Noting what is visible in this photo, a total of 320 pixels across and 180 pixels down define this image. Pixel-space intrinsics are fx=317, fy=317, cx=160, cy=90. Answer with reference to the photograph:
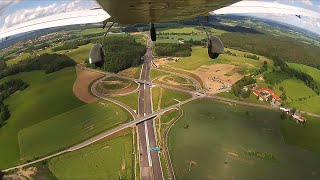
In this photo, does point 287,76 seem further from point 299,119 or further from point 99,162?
point 99,162

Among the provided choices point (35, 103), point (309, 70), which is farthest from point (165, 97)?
point (309, 70)

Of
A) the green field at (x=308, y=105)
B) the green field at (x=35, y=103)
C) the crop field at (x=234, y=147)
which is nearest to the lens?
the crop field at (x=234, y=147)

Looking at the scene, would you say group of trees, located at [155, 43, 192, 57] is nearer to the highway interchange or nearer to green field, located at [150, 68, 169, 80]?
green field, located at [150, 68, 169, 80]

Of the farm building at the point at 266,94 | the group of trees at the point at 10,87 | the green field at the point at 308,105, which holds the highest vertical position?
the group of trees at the point at 10,87

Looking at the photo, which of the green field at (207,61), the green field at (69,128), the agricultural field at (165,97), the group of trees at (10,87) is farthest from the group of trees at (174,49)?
the group of trees at (10,87)

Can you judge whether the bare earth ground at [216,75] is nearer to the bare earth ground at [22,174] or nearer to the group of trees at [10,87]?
the bare earth ground at [22,174]

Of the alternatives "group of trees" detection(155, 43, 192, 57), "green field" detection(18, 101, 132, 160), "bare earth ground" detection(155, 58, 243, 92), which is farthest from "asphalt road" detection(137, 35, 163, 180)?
"group of trees" detection(155, 43, 192, 57)
